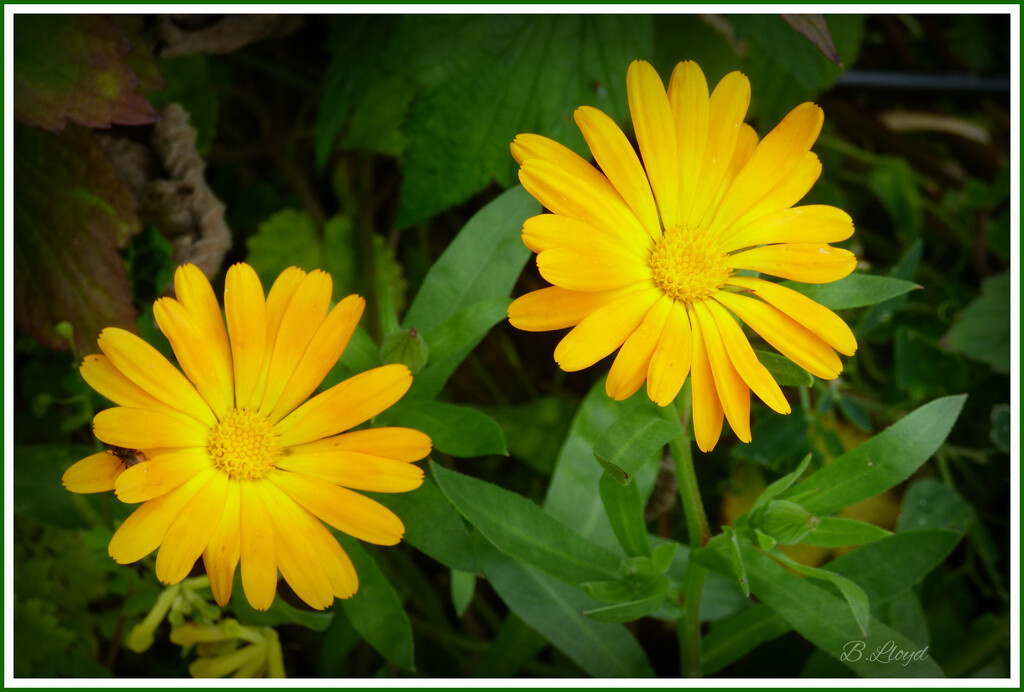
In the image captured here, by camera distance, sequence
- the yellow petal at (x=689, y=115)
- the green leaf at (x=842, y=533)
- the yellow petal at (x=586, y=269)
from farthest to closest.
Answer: the green leaf at (x=842, y=533), the yellow petal at (x=689, y=115), the yellow petal at (x=586, y=269)

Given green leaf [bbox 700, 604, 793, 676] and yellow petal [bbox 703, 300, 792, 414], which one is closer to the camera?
yellow petal [bbox 703, 300, 792, 414]

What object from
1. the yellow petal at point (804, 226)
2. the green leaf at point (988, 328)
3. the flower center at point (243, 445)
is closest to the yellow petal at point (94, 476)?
the flower center at point (243, 445)

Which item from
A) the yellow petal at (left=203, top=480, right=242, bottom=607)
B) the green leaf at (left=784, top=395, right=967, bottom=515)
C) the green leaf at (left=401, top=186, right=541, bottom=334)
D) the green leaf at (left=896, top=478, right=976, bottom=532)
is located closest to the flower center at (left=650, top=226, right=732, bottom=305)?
the green leaf at (left=401, top=186, right=541, bottom=334)

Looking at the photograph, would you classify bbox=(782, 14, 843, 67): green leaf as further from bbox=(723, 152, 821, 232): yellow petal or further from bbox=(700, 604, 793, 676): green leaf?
bbox=(700, 604, 793, 676): green leaf

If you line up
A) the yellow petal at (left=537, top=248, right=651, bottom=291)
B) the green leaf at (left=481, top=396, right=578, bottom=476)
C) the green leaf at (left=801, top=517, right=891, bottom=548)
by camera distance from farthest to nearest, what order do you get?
the green leaf at (left=481, top=396, right=578, bottom=476)
the green leaf at (left=801, top=517, right=891, bottom=548)
the yellow petal at (left=537, top=248, right=651, bottom=291)

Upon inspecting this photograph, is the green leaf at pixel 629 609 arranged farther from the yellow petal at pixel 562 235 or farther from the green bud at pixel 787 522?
the yellow petal at pixel 562 235

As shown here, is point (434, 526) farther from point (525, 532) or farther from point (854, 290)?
point (854, 290)

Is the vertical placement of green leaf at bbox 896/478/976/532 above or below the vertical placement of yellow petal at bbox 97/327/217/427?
below
